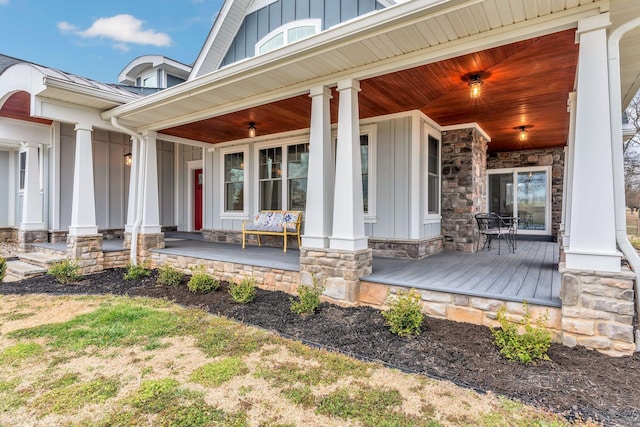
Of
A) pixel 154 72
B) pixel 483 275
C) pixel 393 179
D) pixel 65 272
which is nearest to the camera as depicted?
pixel 483 275

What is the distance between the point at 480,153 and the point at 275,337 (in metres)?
5.57

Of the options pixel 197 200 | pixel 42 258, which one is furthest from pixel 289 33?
pixel 42 258

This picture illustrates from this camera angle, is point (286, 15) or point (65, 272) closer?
point (65, 272)

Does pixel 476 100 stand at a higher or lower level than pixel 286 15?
lower

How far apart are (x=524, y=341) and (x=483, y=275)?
147 cm

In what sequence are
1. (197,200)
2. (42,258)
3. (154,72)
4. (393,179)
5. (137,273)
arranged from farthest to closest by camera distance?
(154,72) → (197,200) → (42,258) → (137,273) → (393,179)

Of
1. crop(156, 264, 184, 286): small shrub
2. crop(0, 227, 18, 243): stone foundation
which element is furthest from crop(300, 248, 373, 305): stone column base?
crop(0, 227, 18, 243): stone foundation

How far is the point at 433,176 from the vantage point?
5.98 meters

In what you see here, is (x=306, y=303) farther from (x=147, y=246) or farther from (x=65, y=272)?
(x=65, y=272)

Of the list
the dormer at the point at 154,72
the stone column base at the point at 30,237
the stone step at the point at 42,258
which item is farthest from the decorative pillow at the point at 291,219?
the dormer at the point at 154,72

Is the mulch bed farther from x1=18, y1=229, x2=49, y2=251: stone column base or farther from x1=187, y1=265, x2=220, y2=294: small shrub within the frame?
x1=18, y1=229, x2=49, y2=251: stone column base

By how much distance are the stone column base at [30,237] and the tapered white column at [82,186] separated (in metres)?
2.52

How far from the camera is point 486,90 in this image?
4348 millimetres

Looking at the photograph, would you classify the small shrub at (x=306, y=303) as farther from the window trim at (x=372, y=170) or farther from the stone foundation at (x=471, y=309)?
the window trim at (x=372, y=170)
